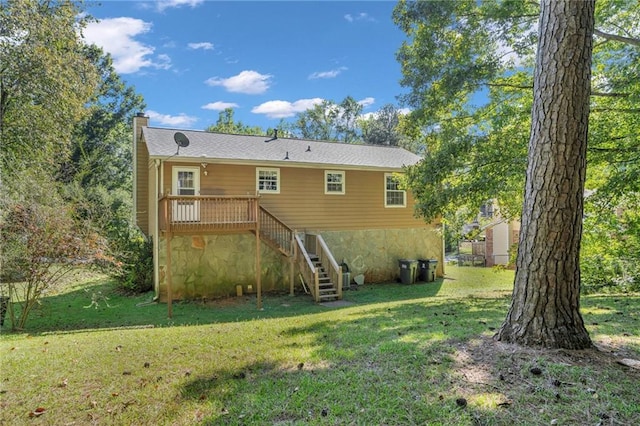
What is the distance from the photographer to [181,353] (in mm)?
4434

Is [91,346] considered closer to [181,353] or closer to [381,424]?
[181,353]

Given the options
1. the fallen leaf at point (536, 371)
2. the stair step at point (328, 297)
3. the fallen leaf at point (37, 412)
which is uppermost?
the fallen leaf at point (536, 371)

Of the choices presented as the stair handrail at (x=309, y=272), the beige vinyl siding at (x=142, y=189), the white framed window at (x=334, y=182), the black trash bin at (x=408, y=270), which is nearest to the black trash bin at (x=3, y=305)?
the beige vinyl siding at (x=142, y=189)

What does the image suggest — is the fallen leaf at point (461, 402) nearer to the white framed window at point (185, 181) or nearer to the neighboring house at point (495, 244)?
the white framed window at point (185, 181)

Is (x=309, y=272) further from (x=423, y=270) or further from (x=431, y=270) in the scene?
(x=431, y=270)

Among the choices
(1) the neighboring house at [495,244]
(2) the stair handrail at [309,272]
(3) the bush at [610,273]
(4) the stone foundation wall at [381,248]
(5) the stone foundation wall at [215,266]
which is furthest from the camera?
(1) the neighboring house at [495,244]

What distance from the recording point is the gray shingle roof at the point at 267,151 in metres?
11.6

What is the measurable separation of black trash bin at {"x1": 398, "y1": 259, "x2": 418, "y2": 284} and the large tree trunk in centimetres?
1061

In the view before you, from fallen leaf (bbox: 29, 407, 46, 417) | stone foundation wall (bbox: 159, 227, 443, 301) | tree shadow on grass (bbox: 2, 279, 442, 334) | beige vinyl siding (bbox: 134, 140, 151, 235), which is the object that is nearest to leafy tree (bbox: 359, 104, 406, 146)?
stone foundation wall (bbox: 159, 227, 443, 301)

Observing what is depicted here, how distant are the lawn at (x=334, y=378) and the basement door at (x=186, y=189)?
5310mm

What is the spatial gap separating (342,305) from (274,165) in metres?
5.23

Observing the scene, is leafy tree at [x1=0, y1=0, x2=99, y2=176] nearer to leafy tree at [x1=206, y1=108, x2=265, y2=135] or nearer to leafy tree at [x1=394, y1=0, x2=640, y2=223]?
leafy tree at [x1=394, y1=0, x2=640, y2=223]

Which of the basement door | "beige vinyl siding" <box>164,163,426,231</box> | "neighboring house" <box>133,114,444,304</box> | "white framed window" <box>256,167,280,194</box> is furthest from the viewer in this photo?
"white framed window" <box>256,167,280,194</box>

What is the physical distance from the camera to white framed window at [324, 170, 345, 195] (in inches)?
529
